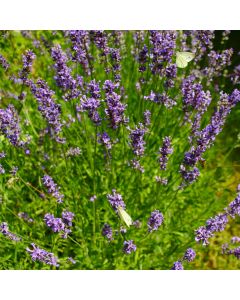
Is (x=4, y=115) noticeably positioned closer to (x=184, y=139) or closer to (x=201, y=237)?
(x=201, y=237)

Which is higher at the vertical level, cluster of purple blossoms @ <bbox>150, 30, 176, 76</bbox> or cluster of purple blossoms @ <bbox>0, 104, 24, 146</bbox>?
cluster of purple blossoms @ <bbox>150, 30, 176, 76</bbox>

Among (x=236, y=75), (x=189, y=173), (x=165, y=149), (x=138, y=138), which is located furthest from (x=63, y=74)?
(x=236, y=75)

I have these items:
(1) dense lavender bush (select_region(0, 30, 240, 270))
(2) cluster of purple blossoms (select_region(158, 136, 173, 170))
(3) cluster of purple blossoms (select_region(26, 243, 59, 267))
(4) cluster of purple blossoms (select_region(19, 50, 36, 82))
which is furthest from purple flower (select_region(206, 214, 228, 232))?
(4) cluster of purple blossoms (select_region(19, 50, 36, 82))

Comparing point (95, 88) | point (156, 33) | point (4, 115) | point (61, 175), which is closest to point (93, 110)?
point (95, 88)

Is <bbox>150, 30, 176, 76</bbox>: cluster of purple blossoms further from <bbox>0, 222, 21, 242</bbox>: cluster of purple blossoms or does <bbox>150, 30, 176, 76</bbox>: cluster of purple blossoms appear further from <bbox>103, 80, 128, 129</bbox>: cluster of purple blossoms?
<bbox>0, 222, 21, 242</bbox>: cluster of purple blossoms

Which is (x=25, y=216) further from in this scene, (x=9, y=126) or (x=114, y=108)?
(x=114, y=108)

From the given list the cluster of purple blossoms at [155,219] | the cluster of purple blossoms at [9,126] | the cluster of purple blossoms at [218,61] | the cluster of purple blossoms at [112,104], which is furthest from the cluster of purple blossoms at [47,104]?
the cluster of purple blossoms at [218,61]
